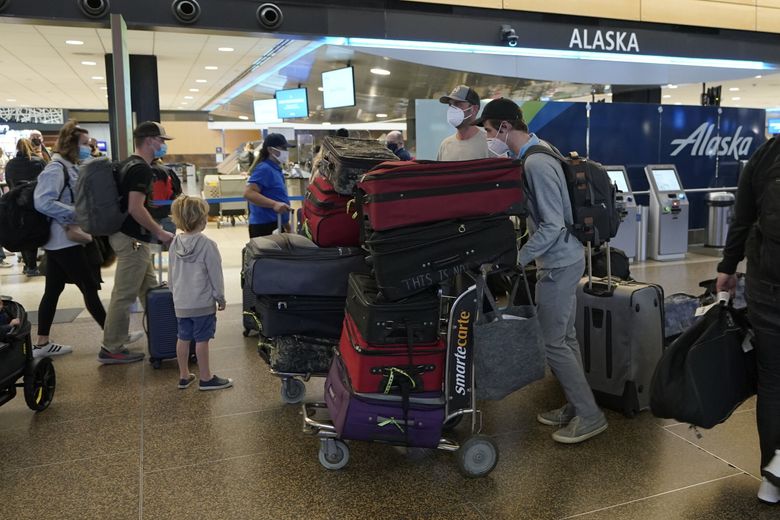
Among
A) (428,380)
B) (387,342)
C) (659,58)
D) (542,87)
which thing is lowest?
(428,380)

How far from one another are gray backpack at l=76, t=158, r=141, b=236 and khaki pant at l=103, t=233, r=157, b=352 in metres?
0.19

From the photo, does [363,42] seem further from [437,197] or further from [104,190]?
[437,197]

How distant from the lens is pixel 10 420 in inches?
139

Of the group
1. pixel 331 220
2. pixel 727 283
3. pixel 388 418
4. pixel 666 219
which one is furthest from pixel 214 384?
pixel 666 219

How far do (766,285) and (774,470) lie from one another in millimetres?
705

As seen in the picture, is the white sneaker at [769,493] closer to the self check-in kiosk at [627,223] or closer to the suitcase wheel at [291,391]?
the suitcase wheel at [291,391]

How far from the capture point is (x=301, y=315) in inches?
124

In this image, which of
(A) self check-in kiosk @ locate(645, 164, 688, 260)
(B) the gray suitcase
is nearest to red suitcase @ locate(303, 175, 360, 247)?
(B) the gray suitcase

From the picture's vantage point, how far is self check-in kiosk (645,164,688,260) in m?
8.67

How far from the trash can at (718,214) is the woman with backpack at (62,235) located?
8.28m

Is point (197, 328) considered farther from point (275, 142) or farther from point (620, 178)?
point (620, 178)

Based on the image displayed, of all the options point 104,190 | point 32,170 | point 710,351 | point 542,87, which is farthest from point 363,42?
point 542,87

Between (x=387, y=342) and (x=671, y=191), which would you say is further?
(x=671, y=191)

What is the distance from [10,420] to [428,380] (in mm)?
2437
